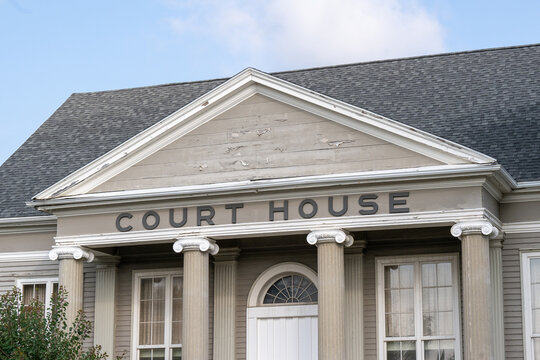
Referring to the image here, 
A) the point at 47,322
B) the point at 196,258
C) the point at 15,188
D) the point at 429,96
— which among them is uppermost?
the point at 429,96

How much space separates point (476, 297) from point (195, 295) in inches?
222

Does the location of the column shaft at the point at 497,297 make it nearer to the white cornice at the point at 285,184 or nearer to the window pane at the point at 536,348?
the window pane at the point at 536,348

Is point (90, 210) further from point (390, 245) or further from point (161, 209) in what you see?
point (390, 245)

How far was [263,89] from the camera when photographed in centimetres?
2108

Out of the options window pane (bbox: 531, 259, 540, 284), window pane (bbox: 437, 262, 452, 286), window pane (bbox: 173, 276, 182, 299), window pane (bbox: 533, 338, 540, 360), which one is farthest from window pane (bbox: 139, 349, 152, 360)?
window pane (bbox: 531, 259, 540, 284)

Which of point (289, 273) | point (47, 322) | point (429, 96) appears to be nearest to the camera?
point (47, 322)

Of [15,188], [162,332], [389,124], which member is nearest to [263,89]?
[389,124]

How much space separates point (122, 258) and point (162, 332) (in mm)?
1987

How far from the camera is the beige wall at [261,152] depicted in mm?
20109

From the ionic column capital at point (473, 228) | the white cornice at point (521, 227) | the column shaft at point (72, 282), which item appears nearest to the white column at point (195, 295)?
the column shaft at point (72, 282)

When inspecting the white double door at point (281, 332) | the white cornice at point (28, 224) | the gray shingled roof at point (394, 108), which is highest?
the gray shingled roof at point (394, 108)

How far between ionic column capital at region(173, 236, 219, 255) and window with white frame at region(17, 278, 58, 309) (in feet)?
14.6

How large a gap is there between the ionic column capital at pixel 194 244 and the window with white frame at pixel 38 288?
446 centimetres

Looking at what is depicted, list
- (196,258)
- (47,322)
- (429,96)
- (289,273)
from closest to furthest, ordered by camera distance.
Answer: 1. (47,322)
2. (196,258)
3. (289,273)
4. (429,96)
